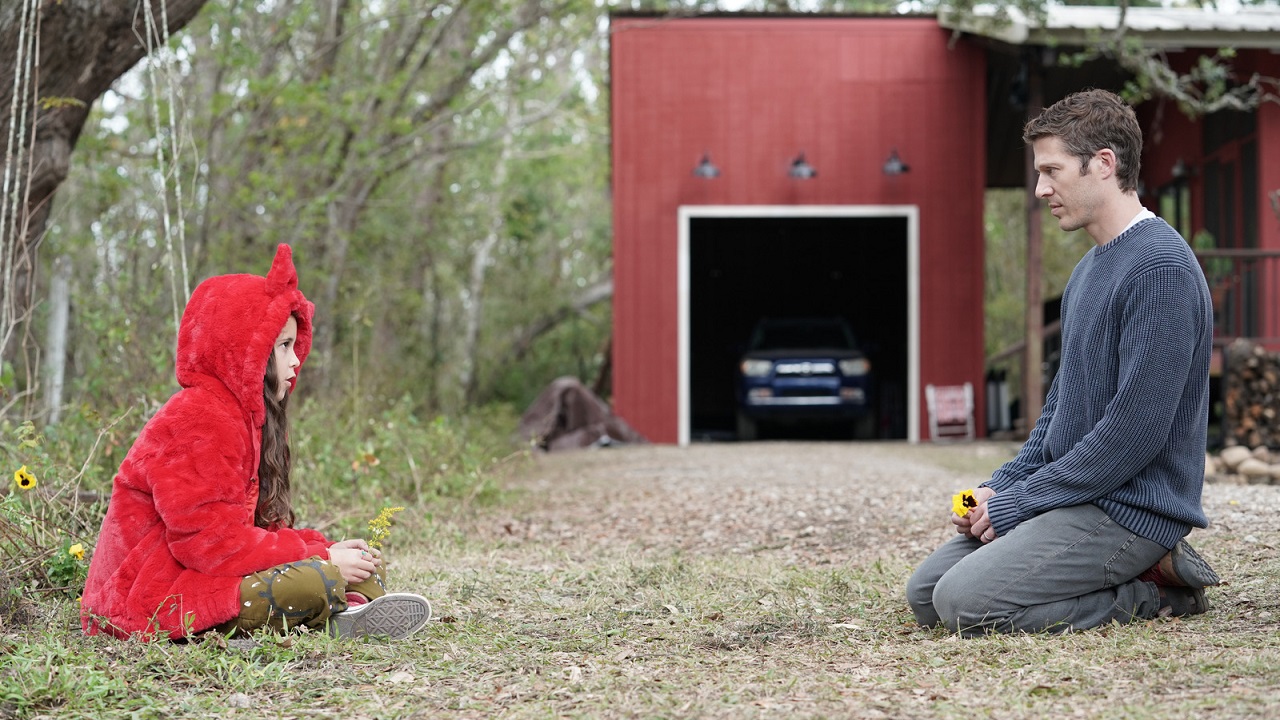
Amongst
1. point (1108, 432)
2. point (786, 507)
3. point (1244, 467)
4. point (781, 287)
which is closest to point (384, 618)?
point (1108, 432)

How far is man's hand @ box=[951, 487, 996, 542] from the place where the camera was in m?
4.06

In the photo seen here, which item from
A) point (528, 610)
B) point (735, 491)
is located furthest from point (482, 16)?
point (528, 610)

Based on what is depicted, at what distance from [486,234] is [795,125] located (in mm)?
7446

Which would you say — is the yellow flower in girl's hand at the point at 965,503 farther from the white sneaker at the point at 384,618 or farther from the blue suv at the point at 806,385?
the blue suv at the point at 806,385

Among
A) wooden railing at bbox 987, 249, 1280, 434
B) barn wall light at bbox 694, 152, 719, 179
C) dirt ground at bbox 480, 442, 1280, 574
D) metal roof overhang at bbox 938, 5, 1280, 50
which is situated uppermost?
metal roof overhang at bbox 938, 5, 1280, 50

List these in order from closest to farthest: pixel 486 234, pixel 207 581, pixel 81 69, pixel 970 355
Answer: pixel 207 581
pixel 81 69
pixel 970 355
pixel 486 234

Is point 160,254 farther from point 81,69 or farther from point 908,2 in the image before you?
point 908,2

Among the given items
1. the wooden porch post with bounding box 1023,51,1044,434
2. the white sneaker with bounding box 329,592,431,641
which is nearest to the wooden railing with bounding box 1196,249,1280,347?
the wooden porch post with bounding box 1023,51,1044,434

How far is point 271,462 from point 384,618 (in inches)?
22.5

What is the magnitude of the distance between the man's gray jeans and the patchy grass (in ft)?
0.30

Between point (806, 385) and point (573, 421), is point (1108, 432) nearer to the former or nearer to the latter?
point (806, 385)

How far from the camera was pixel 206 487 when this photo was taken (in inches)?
144

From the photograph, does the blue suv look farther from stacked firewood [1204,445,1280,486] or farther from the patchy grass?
the patchy grass

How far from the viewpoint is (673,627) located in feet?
14.2
